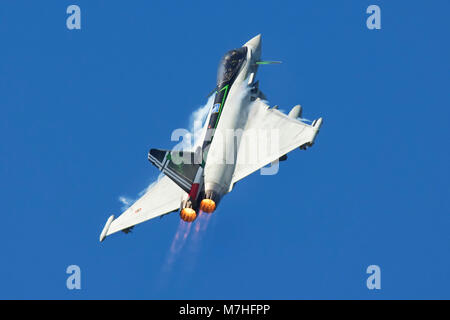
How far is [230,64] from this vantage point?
62906 mm

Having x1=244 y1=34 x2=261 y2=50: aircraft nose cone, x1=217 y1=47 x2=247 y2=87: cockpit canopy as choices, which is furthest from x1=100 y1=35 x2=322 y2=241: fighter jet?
x1=244 y1=34 x2=261 y2=50: aircraft nose cone

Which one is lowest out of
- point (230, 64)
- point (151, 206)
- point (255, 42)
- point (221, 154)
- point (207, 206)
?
point (207, 206)

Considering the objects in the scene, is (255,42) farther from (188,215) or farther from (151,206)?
(188,215)

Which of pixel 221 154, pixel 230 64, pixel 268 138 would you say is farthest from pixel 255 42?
pixel 221 154

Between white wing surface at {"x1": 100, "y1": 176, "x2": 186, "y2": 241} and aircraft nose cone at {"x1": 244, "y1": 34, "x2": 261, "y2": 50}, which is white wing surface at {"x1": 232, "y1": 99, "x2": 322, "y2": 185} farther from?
aircraft nose cone at {"x1": 244, "y1": 34, "x2": 261, "y2": 50}

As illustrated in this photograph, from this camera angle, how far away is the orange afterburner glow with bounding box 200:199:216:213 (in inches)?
2057

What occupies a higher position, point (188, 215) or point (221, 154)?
point (221, 154)

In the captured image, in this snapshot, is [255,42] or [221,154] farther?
[255,42]

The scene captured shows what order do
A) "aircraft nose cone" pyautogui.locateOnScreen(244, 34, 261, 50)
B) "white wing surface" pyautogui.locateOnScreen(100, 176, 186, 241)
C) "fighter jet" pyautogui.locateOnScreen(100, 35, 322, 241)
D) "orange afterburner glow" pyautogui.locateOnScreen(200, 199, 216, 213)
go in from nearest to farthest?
"orange afterburner glow" pyautogui.locateOnScreen(200, 199, 216, 213)
"fighter jet" pyautogui.locateOnScreen(100, 35, 322, 241)
"white wing surface" pyautogui.locateOnScreen(100, 176, 186, 241)
"aircraft nose cone" pyautogui.locateOnScreen(244, 34, 261, 50)

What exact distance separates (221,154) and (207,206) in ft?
12.3

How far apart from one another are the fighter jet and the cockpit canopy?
9.2 inches

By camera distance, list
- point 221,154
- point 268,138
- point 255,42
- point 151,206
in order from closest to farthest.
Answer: point 221,154 → point 151,206 → point 268,138 → point 255,42

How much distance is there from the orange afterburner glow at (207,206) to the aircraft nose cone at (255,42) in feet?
53.3

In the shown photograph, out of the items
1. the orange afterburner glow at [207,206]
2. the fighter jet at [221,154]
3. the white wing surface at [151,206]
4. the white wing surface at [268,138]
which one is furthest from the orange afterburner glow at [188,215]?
the white wing surface at [268,138]
